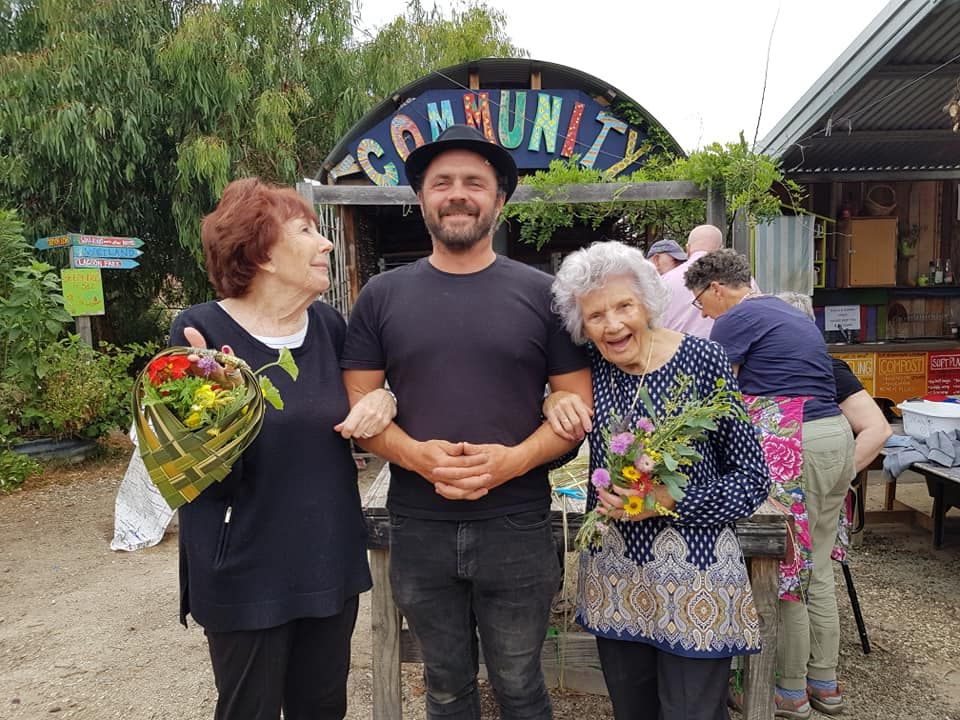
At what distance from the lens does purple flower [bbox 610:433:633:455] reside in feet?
5.44

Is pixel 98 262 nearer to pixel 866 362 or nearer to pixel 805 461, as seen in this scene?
Answer: pixel 805 461

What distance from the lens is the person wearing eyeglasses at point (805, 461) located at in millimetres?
2766

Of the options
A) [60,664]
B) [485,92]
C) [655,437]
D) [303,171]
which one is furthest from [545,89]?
[60,664]

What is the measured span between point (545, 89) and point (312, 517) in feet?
16.9

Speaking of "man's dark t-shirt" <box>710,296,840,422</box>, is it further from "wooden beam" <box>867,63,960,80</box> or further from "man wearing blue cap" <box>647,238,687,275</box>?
"wooden beam" <box>867,63,960,80</box>

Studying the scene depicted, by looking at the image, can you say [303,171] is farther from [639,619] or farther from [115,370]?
[639,619]

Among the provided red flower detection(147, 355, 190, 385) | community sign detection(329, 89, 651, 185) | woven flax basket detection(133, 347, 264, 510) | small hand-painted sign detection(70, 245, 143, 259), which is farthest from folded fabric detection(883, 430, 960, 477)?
small hand-painted sign detection(70, 245, 143, 259)

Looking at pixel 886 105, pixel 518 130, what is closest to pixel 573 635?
pixel 518 130

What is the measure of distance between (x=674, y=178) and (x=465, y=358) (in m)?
3.99

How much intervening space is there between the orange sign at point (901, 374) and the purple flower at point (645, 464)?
24.1ft

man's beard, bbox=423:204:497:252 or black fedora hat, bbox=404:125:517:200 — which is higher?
black fedora hat, bbox=404:125:517:200

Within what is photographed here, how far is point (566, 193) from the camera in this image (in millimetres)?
5270

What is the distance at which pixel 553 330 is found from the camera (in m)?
1.92

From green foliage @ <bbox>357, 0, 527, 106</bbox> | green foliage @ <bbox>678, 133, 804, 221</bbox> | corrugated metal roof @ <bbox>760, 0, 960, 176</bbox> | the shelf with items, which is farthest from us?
green foliage @ <bbox>357, 0, 527, 106</bbox>
